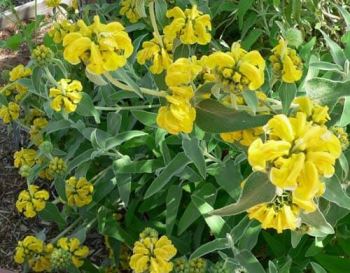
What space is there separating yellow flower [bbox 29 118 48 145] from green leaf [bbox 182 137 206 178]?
0.94m

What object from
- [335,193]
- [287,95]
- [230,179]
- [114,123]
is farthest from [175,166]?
[335,193]

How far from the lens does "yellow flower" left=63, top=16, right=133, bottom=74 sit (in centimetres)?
123

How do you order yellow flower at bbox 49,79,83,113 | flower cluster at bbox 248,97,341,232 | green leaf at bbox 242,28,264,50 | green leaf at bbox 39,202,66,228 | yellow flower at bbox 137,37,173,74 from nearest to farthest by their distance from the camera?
flower cluster at bbox 248,97,341,232, yellow flower at bbox 137,37,173,74, yellow flower at bbox 49,79,83,113, green leaf at bbox 39,202,66,228, green leaf at bbox 242,28,264,50

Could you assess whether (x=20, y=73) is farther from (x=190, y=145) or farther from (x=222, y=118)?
(x=222, y=118)

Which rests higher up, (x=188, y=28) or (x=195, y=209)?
(x=188, y=28)

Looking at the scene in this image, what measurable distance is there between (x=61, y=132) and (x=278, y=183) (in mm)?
1622

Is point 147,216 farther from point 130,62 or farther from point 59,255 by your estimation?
point 130,62

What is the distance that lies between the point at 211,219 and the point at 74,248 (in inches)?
20.5

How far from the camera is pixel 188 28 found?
150 centimetres

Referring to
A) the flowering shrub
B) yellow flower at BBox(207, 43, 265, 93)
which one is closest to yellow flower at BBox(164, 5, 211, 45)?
the flowering shrub

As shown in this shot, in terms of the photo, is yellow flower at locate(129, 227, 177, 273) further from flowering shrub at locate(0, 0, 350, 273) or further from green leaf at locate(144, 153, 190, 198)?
green leaf at locate(144, 153, 190, 198)

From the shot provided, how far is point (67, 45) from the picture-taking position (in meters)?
1.28

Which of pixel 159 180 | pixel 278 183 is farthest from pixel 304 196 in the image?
pixel 159 180

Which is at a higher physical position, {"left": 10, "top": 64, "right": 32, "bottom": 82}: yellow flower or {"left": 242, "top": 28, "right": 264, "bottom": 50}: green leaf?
{"left": 10, "top": 64, "right": 32, "bottom": 82}: yellow flower
